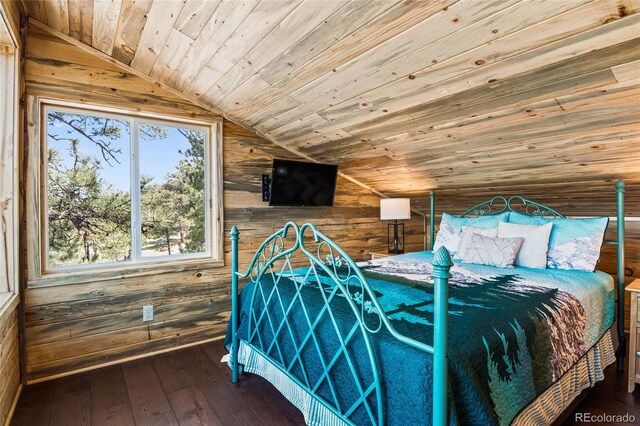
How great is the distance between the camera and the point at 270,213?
11.9ft

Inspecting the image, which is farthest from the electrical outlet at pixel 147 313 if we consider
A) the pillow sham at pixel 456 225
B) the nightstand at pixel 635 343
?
the nightstand at pixel 635 343

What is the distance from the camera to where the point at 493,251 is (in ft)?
8.84

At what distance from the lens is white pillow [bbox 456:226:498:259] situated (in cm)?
292

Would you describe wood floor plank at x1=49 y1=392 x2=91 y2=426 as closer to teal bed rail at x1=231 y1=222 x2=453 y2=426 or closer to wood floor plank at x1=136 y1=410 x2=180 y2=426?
wood floor plank at x1=136 y1=410 x2=180 y2=426

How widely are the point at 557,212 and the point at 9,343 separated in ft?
14.5

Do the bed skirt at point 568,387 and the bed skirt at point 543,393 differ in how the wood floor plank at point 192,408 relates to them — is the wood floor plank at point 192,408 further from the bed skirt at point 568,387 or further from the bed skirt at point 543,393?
the bed skirt at point 568,387

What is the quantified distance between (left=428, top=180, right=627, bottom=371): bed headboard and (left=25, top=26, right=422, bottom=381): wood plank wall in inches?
78.2

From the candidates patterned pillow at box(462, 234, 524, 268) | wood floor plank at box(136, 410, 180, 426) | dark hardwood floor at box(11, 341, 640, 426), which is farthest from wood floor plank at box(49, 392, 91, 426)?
patterned pillow at box(462, 234, 524, 268)

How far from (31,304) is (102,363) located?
27.1 inches

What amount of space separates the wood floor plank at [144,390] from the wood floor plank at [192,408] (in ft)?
0.20

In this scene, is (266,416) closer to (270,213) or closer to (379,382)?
(379,382)

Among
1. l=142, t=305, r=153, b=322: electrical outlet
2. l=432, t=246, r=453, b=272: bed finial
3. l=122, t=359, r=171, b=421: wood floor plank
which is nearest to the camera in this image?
l=432, t=246, r=453, b=272: bed finial

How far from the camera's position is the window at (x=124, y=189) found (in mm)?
2605

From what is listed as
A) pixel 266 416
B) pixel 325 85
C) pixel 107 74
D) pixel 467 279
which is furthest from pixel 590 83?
pixel 107 74
